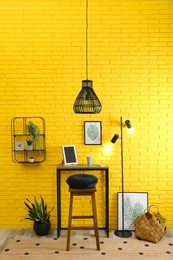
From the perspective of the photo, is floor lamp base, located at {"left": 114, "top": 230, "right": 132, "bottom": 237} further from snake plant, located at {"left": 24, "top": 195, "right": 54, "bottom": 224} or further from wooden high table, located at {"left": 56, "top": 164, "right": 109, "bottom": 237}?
snake plant, located at {"left": 24, "top": 195, "right": 54, "bottom": 224}

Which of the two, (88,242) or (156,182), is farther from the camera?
(156,182)

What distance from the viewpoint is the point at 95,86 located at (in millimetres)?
4090

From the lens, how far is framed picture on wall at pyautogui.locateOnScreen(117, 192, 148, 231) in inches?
159

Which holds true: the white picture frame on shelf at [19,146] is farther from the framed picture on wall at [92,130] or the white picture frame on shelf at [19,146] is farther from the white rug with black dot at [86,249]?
the white rug with black dot at [86,249]

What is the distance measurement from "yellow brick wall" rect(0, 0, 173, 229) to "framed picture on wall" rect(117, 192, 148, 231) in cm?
10

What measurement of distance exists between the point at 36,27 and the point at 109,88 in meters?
1.39

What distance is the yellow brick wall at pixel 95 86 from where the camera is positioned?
4.03 meters

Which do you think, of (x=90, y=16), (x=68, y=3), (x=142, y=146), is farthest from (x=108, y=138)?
(x=68, y=3)

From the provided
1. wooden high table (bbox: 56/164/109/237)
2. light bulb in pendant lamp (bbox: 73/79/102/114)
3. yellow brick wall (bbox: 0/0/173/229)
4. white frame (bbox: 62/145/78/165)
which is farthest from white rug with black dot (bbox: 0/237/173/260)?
light bulb in pendant lamp (bbox: 73/79/102/114)

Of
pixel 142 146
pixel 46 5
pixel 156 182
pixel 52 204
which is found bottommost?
pixel 52 204

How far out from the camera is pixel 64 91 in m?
4.10

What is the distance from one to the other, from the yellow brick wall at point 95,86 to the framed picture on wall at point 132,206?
0.10 m

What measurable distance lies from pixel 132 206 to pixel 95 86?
1.85 metres

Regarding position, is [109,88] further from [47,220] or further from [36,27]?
[47,220]
